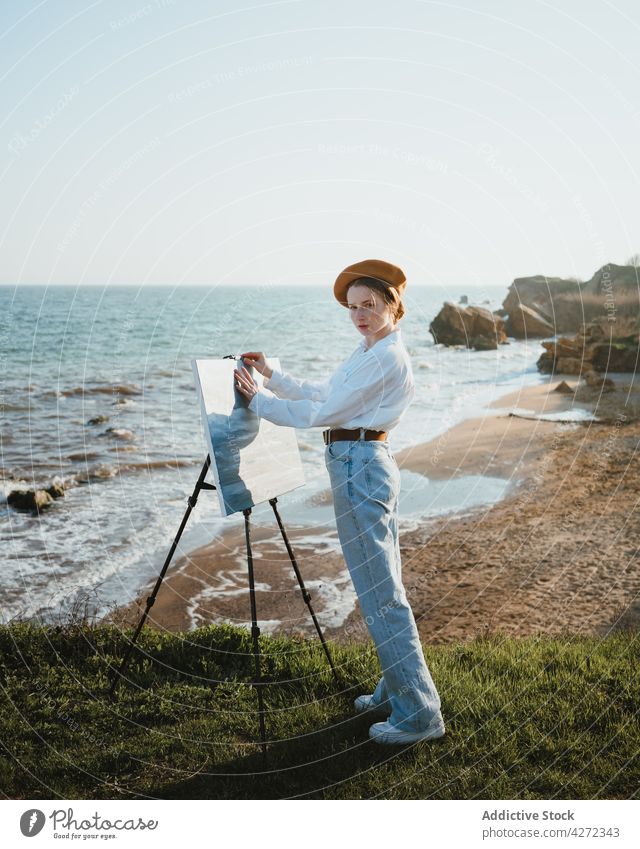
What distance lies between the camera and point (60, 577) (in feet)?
25.7

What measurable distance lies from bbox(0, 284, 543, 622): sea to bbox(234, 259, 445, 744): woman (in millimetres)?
937

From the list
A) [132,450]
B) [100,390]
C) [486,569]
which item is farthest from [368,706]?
[100,390]

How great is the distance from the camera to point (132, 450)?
13.9m

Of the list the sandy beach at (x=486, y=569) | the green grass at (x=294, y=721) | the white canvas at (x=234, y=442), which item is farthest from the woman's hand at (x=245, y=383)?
the sandy beach at (x=486, y=569)

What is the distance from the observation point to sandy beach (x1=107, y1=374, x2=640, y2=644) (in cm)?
609

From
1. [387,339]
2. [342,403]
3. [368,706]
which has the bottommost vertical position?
[368,706]

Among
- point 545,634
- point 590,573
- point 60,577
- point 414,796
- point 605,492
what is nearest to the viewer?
point 414,796

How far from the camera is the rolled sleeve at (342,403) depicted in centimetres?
383

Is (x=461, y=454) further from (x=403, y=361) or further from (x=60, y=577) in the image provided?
(x=403, y=361)

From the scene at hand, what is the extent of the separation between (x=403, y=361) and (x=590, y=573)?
12.4 ft

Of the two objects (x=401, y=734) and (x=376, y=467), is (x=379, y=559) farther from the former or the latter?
(x=401, y=734)

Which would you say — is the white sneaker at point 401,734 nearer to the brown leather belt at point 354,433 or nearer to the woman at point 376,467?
the woman at point 376,467

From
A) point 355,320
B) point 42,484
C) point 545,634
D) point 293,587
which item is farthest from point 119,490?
point 355,320

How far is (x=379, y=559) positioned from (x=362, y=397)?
83cm
